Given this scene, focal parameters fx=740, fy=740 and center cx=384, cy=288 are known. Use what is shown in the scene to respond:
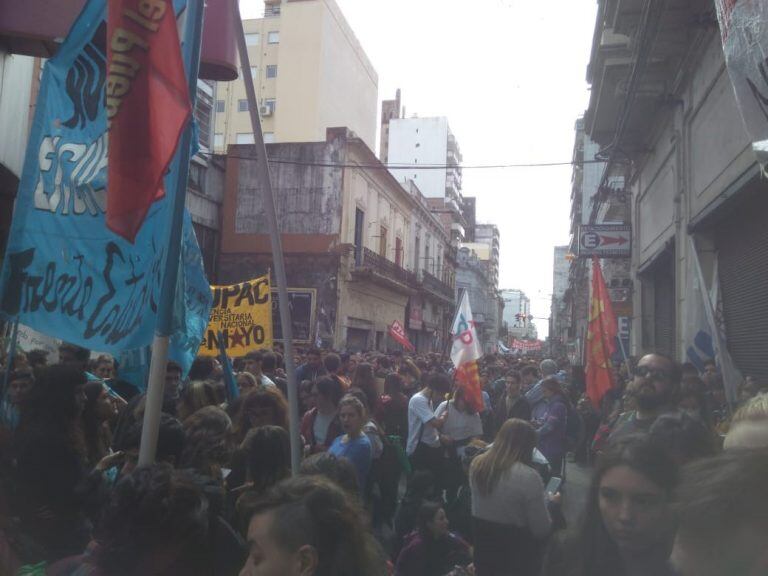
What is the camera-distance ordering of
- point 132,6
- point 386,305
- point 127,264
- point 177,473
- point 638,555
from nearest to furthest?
point 638,555 < point 177,473 < point 132,6 < point 127,264 < point 386,305

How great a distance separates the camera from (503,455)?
4.26 meters

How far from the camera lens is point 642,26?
9562mm

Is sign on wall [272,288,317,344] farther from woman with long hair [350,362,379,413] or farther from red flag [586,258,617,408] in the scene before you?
woman with long hair [350,362,379,413]

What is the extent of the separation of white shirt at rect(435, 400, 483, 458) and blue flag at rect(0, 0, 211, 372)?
423 cm

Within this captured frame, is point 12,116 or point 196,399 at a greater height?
point 12,116

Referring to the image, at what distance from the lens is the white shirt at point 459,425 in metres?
7.55

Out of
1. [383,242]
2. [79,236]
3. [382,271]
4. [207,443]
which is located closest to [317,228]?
[382,271]

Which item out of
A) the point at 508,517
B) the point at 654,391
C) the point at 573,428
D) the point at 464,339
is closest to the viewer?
the point at 508,517

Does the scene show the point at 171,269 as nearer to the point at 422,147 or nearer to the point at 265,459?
the point at 265,459

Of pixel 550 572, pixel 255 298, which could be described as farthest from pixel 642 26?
pixel 550 572

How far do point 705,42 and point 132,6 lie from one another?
8.39 m

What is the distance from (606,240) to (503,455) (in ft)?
44.6

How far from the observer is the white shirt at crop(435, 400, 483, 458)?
7.55 m

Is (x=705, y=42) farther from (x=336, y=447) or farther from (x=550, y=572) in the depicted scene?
(x=550, y=572)
